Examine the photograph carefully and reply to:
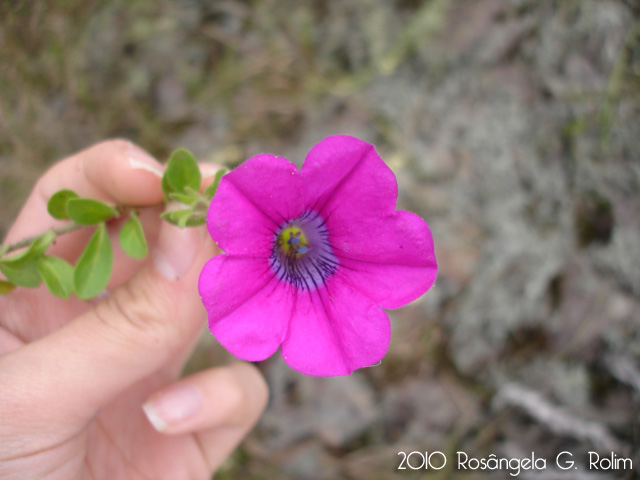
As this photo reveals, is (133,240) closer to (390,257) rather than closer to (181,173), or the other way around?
(181,173)

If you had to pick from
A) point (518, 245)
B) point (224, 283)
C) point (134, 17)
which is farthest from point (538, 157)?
point (134, 17)

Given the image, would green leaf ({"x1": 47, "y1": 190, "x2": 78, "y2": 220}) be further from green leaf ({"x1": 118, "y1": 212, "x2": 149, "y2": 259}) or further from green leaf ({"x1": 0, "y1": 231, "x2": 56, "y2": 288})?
green leaf ({"x1": 118, "y1": 212, "x2": 149, "y2": 259})

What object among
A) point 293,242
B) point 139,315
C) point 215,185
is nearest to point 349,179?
point 293,242

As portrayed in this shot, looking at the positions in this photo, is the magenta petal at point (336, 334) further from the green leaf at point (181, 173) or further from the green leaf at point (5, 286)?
the green leaf at point (5, 286)

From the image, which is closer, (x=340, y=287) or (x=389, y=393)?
(x=340, y=287)

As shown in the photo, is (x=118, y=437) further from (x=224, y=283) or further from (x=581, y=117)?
(x=581, y=117)

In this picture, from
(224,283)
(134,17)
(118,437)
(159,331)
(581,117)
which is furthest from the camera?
(134,17)

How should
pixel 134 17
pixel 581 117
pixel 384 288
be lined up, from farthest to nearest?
pixel 134 17
pixel 581 117
pixel 384 288
